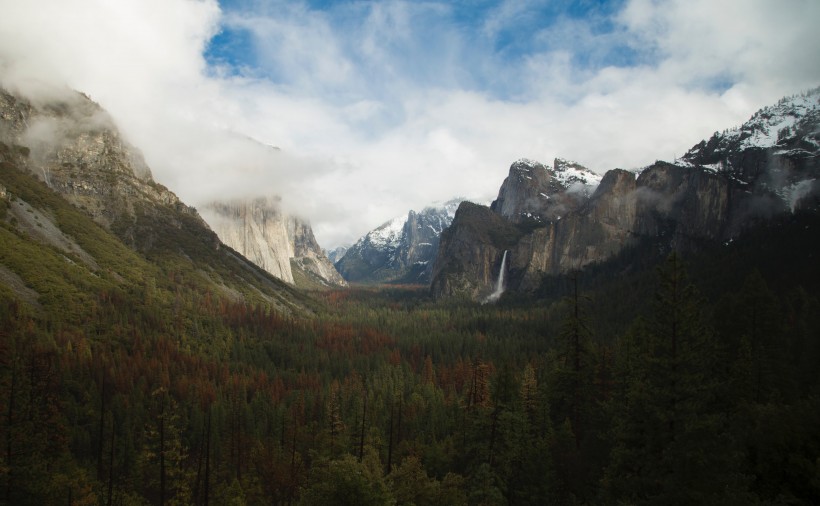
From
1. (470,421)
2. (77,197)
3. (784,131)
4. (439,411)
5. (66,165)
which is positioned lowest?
(439,411)

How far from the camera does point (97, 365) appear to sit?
85.2 metres

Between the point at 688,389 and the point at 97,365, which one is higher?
the point at 688,389

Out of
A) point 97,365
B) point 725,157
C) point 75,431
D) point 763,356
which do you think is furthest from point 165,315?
point 725,157

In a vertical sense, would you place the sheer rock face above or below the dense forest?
above

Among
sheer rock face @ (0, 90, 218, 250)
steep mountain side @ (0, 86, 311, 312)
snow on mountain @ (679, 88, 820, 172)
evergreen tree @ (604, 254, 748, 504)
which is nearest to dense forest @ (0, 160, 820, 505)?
evergreen tree @ (604, 254, 748, 504)

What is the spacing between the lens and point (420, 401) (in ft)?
261

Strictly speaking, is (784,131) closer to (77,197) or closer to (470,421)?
(470,421)

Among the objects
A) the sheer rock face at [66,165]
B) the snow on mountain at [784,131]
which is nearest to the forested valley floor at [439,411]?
the snow on mountain at [784,131]

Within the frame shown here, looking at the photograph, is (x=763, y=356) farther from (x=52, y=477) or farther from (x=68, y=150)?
(x=68, y=150)

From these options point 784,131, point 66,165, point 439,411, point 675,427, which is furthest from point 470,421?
point 66,165

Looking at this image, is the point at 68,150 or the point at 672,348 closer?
the point at 672,348

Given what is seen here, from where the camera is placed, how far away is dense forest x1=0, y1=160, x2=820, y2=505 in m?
20.4

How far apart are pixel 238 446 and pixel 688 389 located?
5493 cm

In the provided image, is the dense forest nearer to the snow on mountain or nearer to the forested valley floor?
the forested valley floor
